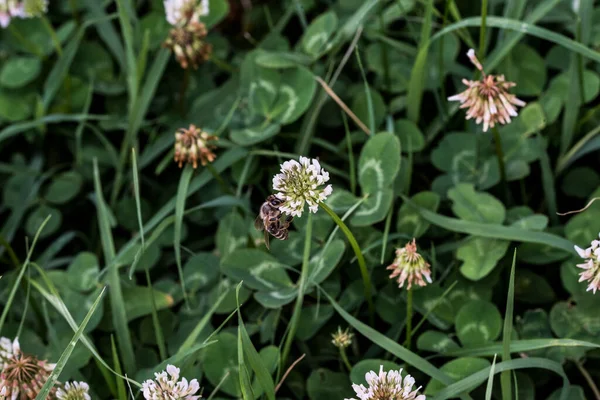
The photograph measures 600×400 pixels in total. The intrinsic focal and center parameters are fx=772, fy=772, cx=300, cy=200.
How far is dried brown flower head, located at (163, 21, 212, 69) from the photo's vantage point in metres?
1.93

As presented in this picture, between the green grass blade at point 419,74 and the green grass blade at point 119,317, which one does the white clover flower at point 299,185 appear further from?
the green grass blade at point 419,74

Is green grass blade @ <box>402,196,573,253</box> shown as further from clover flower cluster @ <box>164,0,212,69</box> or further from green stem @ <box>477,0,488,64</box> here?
clover flower cluster @ <box>164,0,212,69</box>

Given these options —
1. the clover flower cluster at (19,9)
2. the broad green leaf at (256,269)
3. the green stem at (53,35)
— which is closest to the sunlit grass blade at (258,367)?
the broad green leaf at (256,269)

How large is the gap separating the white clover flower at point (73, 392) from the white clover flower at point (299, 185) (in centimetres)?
53

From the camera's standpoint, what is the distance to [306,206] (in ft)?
5.46

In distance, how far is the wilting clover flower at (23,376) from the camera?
56.5 inches

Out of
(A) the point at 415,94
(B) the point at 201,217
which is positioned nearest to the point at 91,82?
(B) the point at 201,217

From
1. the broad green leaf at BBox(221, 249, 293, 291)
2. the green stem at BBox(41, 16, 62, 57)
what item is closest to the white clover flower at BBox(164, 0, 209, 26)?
the green stem at BBox(41, 16, 62, 57)

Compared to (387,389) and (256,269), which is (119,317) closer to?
(256,269)

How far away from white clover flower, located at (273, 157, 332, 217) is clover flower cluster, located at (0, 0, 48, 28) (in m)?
1.19

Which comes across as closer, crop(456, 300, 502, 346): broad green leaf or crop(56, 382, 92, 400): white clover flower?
crop(56, 382, 92, 400): white clover flower

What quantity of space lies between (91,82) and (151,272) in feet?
1.95

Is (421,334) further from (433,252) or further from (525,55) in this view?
(525,55)

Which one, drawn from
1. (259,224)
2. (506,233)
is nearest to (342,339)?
(259,224)
